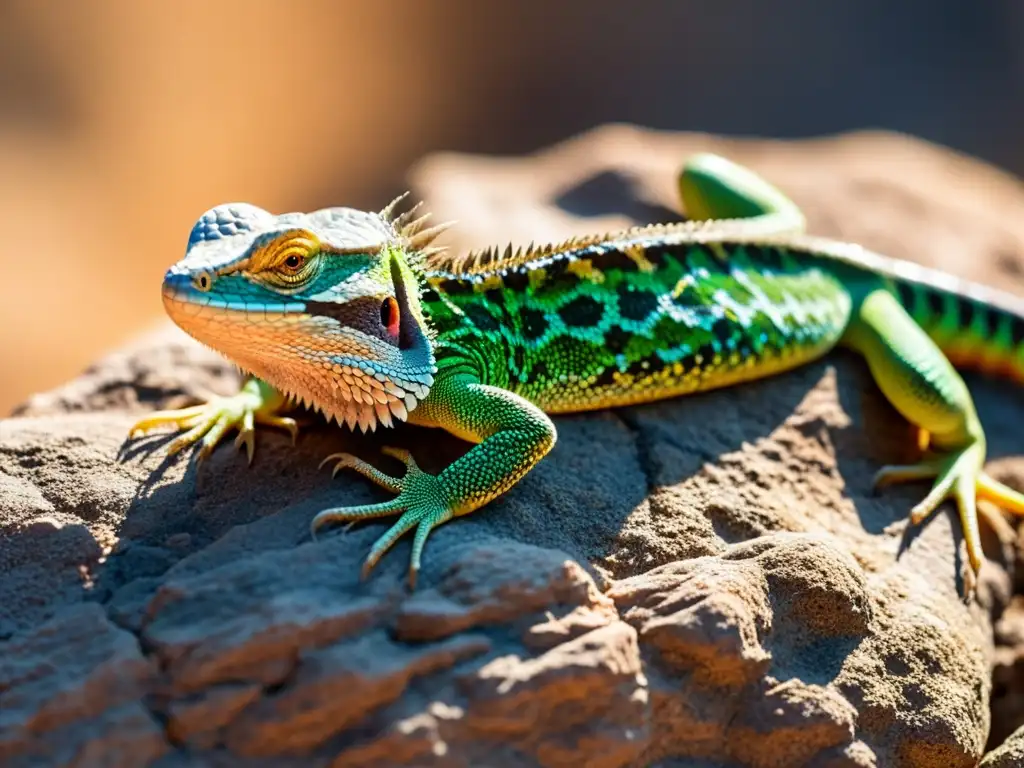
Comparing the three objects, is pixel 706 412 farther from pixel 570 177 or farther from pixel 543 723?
pixel 570 177

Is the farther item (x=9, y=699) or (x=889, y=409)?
(x=889, y=409)

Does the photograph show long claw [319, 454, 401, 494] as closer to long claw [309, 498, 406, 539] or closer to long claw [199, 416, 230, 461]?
long claw [309, 498, 406, 539]

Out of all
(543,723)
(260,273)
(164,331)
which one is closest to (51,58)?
(164,331)

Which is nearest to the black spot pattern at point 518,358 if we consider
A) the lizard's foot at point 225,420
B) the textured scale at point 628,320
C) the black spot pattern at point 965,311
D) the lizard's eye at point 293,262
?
the textured scale at point 628,320

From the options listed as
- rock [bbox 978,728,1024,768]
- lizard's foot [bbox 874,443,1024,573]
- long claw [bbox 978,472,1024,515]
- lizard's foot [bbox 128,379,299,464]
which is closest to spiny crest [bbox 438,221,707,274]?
lizard's foot [bbox 128,379,299,464]

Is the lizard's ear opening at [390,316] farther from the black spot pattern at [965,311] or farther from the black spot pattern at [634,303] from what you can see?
the black spot pattern at [965,311]
